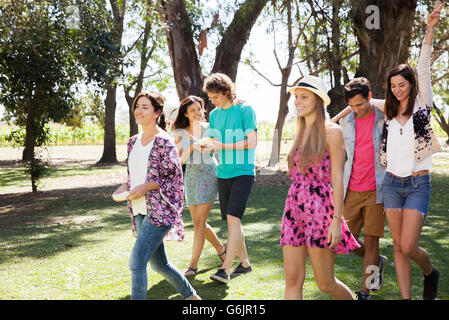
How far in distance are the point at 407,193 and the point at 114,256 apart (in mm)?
4088

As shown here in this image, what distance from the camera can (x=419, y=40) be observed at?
17.0 metres

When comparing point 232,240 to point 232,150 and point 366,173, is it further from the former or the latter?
point 366,173

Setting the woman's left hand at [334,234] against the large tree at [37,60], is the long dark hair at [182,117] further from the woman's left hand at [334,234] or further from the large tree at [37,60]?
the large tree at [37,60]

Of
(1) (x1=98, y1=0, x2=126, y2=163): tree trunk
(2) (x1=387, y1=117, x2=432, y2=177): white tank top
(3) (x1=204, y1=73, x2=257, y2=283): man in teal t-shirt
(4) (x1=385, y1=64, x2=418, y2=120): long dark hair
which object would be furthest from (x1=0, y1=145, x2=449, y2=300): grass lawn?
(1) (x1=98, y1=0, x2=126, y2=163): tree trunk

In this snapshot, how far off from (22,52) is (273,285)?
9.15m

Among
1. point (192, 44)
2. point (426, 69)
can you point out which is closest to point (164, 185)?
point (426, 69)

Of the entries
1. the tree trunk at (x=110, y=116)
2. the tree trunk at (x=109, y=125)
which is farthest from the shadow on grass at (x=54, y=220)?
the tree trunk at (x=109, y=125)

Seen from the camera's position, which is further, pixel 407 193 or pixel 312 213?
pixel 407 193

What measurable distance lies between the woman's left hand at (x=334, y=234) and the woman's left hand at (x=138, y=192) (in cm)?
146

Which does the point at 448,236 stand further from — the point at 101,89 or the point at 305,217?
the point at 101,89

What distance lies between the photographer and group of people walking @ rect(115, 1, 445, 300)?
360cm

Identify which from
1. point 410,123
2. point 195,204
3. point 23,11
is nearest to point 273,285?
point 195,204

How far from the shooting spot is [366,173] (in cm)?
477

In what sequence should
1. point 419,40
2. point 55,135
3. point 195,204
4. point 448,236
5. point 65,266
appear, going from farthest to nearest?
1. point 55,135
2. point 419,40
3. point 448,236
4. point 65,266
5. point 195,204
